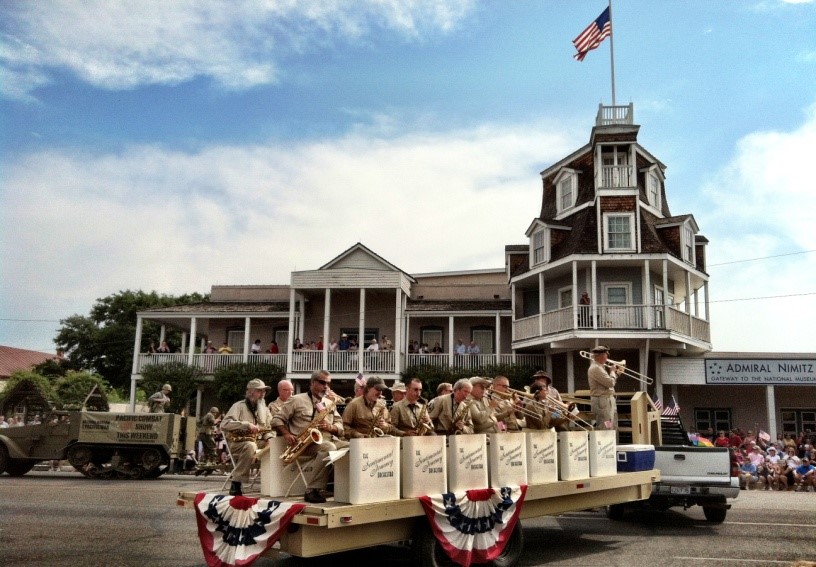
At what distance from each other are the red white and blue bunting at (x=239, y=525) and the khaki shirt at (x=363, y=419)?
138cm

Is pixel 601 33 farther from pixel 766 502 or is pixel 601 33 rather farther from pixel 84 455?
pixel 84 455

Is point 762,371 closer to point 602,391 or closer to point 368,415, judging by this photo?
point 602,391

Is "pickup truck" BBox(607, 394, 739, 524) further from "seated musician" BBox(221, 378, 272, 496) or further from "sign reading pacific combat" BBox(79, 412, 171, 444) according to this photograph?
"sign reading pacific combat" BBox(79, 412, 171, 444)

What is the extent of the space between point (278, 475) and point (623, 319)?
72.7 ft

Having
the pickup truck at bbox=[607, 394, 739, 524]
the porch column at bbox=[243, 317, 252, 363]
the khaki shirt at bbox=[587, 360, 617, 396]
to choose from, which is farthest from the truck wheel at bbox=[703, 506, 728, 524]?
the porch column at bbox=[243, 317, 252, 363]

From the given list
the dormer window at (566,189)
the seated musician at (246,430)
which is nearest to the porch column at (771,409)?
the dormer window at (566,189)

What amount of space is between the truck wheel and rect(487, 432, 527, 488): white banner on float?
17.9 ft

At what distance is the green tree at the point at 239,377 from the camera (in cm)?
3109

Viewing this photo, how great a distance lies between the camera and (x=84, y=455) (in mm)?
18859

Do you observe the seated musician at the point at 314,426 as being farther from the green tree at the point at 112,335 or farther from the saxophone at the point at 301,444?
the green tree at the point at 112,335

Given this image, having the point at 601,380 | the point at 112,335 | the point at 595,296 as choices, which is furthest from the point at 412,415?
the point at 112,335

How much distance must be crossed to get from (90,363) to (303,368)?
3617 centimetres

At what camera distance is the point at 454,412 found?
8602 millimetres

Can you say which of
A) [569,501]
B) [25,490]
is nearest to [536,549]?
[569,501]
